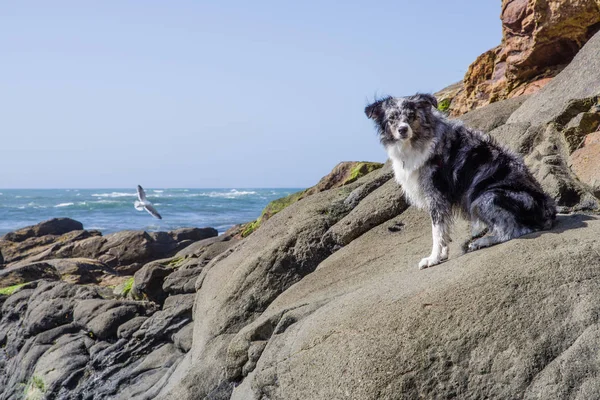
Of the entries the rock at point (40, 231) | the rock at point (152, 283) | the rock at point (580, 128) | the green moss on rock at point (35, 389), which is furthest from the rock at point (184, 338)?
the rock at point (40, 231)

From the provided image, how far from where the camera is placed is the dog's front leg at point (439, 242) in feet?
20.6

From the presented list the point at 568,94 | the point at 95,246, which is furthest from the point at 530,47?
the point at 95,246

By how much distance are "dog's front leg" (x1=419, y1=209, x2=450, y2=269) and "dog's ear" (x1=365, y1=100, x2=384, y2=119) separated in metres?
1.28

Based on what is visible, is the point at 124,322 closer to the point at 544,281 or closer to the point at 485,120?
the point at 485,120

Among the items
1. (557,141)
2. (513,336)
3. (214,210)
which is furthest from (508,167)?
(214,210)

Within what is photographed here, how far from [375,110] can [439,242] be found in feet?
5.18

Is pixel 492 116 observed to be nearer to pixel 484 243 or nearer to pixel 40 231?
pixel 484 243

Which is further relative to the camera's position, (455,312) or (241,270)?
(241,270)

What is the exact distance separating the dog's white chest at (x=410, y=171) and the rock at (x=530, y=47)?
215 inches

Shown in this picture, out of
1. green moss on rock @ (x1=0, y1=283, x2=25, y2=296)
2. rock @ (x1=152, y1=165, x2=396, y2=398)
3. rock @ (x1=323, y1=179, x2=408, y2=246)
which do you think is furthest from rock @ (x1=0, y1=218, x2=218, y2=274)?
rock @ (x1=323, y1=179, x2=408, y2=246)

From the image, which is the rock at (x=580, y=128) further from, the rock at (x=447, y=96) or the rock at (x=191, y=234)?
the rock at (x=191, y=234)

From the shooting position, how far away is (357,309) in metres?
5.73

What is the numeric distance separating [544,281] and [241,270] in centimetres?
447

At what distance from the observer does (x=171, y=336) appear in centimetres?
950
